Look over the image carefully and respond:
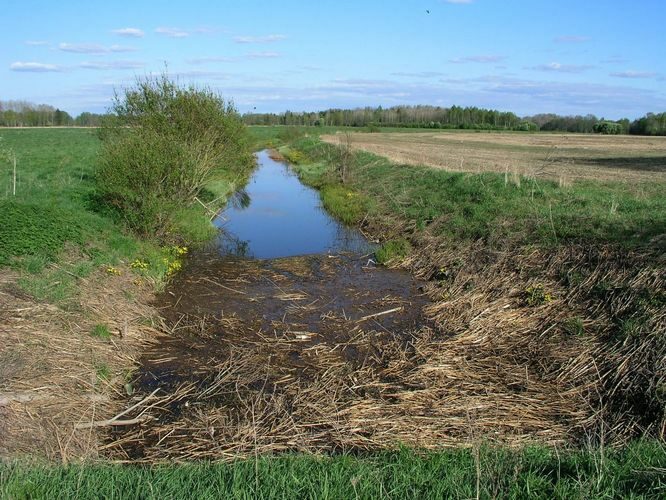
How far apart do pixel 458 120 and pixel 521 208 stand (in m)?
112

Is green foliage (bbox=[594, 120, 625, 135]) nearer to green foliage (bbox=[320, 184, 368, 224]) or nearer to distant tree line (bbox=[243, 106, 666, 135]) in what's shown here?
distant tree line (bbox=[243, 106, 666, 135])

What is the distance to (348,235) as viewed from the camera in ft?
69.4

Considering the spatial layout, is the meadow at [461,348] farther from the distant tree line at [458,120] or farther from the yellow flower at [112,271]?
the distant tree line at [458,120]

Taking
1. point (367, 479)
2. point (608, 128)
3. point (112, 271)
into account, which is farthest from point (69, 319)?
point (608, 128)

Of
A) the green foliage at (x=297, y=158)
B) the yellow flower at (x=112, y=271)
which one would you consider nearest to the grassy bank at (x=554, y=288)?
the yellow flower at (x=112, y=271)

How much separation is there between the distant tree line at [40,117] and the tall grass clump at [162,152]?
355 ft

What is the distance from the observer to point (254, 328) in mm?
11211


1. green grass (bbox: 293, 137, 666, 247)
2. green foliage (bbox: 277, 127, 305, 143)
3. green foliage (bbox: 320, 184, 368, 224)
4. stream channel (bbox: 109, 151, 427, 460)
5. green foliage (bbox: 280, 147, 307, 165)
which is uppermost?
green foliage (bbox: 277, 127, 305, 143)

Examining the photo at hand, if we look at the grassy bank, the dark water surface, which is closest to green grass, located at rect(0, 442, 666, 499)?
the grassy bank

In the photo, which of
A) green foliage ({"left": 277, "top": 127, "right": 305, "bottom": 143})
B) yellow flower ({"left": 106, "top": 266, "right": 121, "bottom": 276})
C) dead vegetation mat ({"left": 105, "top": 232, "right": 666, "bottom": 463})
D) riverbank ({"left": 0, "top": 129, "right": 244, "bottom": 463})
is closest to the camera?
riverbank ({"left": 0, "top": 129, "right": 244, "bottom": 463})

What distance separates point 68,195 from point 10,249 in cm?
687

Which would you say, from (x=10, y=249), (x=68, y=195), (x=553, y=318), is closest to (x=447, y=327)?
(x=553, y=318)

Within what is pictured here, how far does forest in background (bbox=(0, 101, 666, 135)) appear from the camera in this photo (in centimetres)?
9881

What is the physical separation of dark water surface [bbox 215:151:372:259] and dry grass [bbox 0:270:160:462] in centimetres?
750
